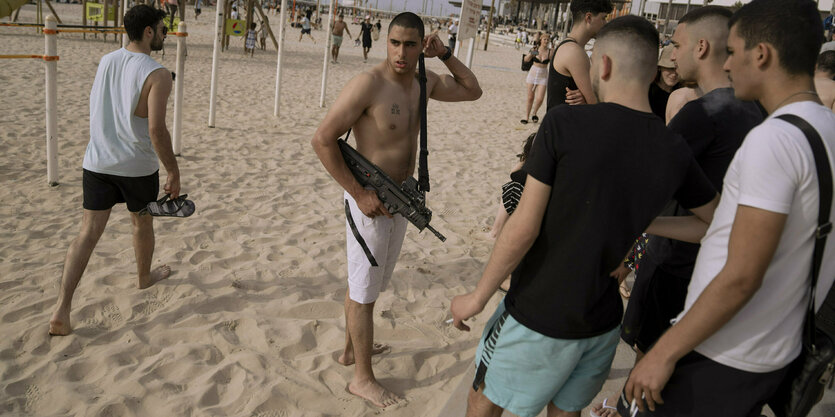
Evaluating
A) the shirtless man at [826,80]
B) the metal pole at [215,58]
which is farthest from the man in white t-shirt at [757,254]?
the metal pole at [215,58]

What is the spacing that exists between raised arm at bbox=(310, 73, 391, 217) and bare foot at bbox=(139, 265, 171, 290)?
1.97 m

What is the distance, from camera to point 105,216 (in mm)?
3393

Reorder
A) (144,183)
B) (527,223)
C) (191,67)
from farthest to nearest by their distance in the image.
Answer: (191,67)
(144,183)
(527,223)

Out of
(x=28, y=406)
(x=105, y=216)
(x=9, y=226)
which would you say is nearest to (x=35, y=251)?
(x=9, y=226)

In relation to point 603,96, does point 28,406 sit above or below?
below

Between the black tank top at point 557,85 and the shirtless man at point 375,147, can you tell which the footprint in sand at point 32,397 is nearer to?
the shirtless man at point 375,147

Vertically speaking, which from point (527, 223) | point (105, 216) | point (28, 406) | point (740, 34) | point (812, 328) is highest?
point (740, 34)

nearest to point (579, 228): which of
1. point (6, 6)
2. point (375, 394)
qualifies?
point (375, 394)

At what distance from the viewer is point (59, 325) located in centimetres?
315

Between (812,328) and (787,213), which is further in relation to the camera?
(812,328)

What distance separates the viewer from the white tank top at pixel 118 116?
3.25 meters

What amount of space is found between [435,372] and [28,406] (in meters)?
2.02

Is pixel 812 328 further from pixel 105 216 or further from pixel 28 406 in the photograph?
pixel 105 216

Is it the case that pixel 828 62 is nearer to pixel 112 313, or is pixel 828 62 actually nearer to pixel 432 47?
pixel 432 47
